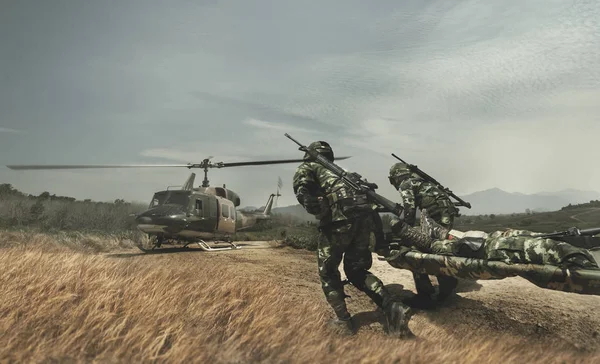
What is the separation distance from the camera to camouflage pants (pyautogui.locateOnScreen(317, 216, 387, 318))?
5.12 meters

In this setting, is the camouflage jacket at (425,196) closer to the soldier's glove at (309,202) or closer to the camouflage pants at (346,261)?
the camouflage pants at (346,261)

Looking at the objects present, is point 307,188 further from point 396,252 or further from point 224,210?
point 224,210

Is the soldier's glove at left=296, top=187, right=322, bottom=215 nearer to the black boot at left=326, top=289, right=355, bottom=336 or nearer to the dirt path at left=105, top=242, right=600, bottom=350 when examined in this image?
the black boot at left=326, top=289, right=355, bottom=336

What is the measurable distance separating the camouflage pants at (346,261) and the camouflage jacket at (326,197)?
0.15 metres

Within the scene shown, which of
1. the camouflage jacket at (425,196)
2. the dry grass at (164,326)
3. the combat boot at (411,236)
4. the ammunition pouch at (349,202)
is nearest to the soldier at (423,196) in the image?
the camouflage jacket at (425,196)

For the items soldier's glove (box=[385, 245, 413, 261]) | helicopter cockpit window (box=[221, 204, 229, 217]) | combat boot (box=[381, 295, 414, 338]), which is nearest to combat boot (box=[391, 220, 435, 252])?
soldier's glove (box=[385, 245, 413, 261])

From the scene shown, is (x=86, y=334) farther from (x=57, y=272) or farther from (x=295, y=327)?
(x=295, y=327)

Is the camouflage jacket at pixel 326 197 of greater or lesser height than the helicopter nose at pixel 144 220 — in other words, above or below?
above

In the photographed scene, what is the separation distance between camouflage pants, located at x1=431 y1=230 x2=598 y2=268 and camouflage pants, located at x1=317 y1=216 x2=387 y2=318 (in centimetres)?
107

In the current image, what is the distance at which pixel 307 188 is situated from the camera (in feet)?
18.0

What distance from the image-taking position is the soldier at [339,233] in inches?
202

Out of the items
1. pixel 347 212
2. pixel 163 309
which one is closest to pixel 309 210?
pixel 347 212

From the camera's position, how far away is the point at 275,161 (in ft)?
43.4

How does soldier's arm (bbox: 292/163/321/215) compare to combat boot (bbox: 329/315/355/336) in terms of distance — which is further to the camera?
soldier's arm (bbox: 292/163/321/215)
